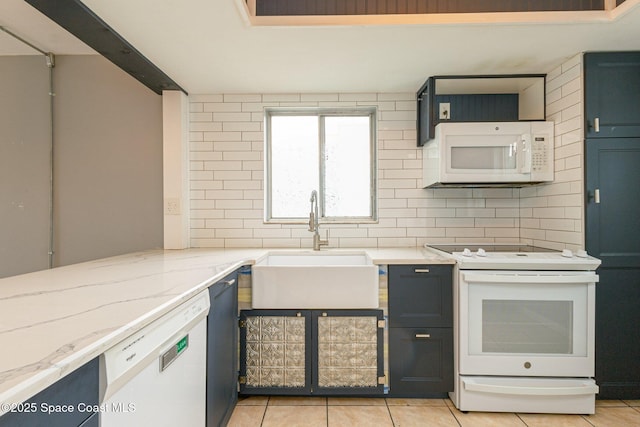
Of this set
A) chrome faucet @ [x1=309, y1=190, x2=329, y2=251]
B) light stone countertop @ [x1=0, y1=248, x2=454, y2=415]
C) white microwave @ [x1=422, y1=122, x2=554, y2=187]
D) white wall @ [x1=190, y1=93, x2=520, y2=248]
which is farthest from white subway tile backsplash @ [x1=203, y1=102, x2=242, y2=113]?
white microwave @ [x1=422, y1=122, x2=554, y2=187]

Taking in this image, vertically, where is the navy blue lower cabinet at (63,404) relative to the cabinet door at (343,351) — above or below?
above

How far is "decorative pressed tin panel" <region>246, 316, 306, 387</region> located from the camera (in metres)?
2.05

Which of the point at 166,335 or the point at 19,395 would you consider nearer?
the point at 19,395

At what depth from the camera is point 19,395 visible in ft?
1.82

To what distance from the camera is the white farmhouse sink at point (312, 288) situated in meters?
2.04

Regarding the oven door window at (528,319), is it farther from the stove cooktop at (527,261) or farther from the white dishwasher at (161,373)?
the white dishwasher at (161,373)

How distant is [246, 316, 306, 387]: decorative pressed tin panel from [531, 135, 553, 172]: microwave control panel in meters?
1.84

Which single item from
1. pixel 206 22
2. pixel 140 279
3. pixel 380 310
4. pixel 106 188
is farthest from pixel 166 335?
pixel 106 188

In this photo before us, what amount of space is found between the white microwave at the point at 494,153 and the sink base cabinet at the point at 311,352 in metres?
1.14

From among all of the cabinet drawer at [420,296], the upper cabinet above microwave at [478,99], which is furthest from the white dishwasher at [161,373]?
the upper cabinet above microwave at [478,99]

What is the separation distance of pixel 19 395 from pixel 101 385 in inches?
9.9

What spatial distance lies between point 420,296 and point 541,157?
1.25m

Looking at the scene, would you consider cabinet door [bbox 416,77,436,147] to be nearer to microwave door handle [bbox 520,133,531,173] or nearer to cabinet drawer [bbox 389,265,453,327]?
microwave door handle [bbox 520,133,531,173]

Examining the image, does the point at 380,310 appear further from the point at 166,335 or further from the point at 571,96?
the point at 571,96
